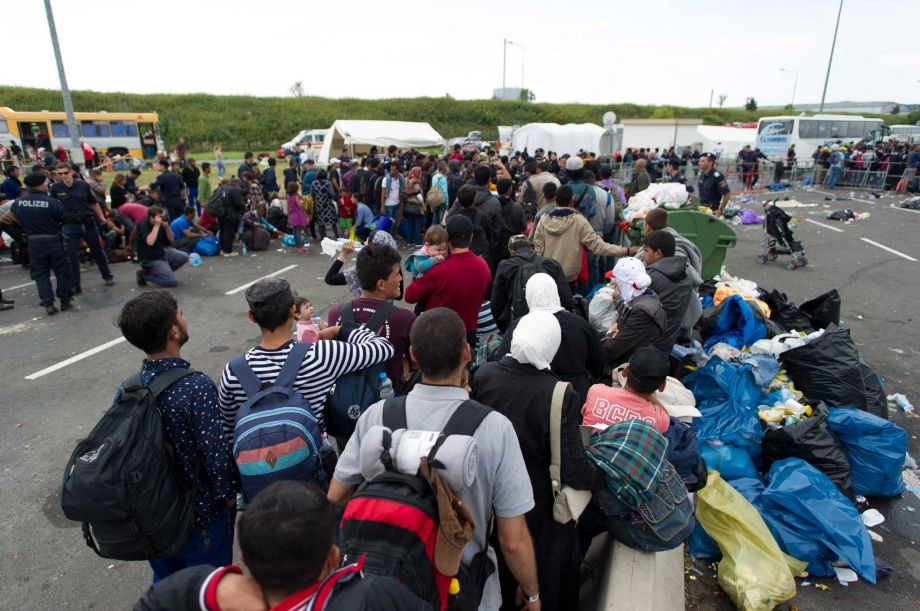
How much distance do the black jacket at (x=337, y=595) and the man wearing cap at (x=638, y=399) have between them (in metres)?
1.80

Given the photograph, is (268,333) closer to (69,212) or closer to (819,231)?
(69,212)

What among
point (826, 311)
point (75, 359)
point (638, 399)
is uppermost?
point (638, 399)

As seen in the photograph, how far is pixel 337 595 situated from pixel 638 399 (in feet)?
6.90

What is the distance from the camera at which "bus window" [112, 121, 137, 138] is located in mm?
29062

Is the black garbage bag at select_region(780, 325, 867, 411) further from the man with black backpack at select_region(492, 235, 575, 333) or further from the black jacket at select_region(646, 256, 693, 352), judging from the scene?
the man with black backpack at select_region(492, 235, 575, 333)

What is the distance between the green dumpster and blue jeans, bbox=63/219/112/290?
9.07 m

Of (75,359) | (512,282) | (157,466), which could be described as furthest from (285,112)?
(157,466)

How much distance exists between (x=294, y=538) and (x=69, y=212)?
9.27 m

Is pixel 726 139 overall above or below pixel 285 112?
below

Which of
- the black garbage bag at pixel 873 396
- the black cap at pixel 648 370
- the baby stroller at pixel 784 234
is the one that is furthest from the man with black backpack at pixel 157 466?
the baby stroller at pixel 784 234

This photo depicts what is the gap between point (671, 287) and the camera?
4.41 m

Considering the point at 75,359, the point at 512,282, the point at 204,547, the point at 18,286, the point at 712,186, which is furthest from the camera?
the point at 712,186

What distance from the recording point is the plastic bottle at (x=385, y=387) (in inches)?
115

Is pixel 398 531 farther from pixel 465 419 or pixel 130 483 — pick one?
pixel 130 483
